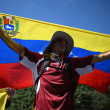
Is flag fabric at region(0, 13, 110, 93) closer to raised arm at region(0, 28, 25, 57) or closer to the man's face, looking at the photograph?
the man's face

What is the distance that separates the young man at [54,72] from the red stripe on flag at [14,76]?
0.80m

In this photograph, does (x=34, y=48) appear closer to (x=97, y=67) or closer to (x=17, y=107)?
(x=97, y=67)

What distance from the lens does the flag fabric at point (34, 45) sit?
10.3ft

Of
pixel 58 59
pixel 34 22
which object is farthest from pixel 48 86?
pixel 34 22

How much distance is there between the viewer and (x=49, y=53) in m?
2.74

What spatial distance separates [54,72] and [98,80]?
184 cm

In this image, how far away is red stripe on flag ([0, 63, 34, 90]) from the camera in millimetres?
3091

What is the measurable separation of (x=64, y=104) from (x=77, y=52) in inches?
75.5

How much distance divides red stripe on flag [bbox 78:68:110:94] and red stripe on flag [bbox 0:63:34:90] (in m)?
1.67

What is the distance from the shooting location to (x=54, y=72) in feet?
7.79

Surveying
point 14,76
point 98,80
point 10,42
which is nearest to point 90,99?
point 98,80

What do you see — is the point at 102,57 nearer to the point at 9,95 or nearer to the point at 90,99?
the point at 9,95

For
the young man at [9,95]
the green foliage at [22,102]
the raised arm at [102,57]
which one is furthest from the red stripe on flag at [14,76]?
the green foliage at [22,102]

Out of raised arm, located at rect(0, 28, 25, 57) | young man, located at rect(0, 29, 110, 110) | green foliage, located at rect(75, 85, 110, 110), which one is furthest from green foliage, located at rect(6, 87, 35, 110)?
raised arm, located at rect(0, 28, 25, 57)
